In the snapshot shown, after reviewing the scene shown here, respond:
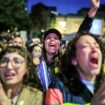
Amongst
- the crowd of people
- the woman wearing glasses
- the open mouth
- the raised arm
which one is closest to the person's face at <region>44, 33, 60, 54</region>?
the raised arm

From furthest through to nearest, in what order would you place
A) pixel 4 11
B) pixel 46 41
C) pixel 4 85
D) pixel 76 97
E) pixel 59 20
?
pixel 4 11 → pixel 59 20 → pixel 46 41 → pixel 4 85 → pixel 76 97

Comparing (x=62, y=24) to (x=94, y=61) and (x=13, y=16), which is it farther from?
(x=13, y=16)

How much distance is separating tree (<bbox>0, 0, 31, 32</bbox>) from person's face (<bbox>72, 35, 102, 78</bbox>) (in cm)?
3627

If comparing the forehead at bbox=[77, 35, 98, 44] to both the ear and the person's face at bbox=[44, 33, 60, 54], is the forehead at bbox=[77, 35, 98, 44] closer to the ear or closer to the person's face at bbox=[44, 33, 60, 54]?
the ear

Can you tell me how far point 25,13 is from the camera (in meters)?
43.7

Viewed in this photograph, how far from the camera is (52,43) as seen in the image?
5.94 metres

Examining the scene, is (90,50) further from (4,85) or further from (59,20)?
(59,20)

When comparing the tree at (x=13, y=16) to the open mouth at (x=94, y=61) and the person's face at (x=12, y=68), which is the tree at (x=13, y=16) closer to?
the person's face at (x=12, y=68)

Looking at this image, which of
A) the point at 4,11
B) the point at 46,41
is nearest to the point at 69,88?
the point at 46,41

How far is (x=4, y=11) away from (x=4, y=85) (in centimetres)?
3771

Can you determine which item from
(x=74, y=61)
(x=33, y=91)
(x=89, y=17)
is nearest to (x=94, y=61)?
(x=74, y=61)

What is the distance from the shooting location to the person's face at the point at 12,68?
163 inches

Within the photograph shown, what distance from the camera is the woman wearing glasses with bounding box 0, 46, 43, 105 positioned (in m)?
4.14

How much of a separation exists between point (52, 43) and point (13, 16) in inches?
1460
